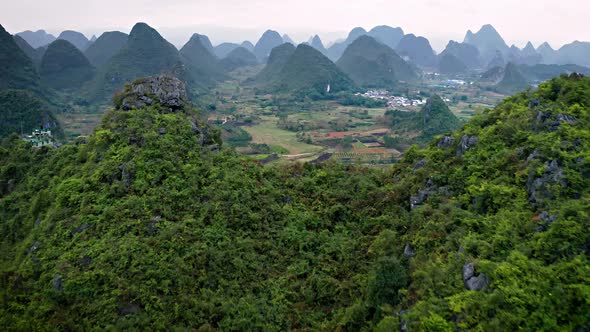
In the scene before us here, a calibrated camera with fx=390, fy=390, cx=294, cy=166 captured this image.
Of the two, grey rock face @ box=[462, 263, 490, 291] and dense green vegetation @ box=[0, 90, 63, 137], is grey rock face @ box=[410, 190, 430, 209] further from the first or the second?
dense green vegetation @ box=[0, 90, 63, 137]

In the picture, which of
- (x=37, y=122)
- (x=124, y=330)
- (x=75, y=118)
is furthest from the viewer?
(x=75, y=118)

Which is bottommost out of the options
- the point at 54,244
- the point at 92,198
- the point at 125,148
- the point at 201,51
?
the point at 54,244

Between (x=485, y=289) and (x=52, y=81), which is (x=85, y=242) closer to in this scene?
(x=485, y=289)

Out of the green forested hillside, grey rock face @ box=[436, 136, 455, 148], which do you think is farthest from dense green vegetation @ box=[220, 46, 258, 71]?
grey rock face @ box=[436, 136, 455, 148]

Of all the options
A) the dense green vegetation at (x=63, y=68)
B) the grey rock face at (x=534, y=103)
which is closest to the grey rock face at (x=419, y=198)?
the grey rock face at (x=534, y=103)

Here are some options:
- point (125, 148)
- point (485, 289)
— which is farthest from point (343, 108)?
point (485, 289)

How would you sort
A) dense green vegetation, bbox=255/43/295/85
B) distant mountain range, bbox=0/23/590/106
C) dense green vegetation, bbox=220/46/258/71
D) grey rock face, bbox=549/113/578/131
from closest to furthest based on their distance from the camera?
grey rock face, bbox=549/113/578/131
distant mountain range, bbox=0/23/590/106
dense green vegetation, bbox=255/43/295/85
dense green vegetation, bbox=220/46/258/71
